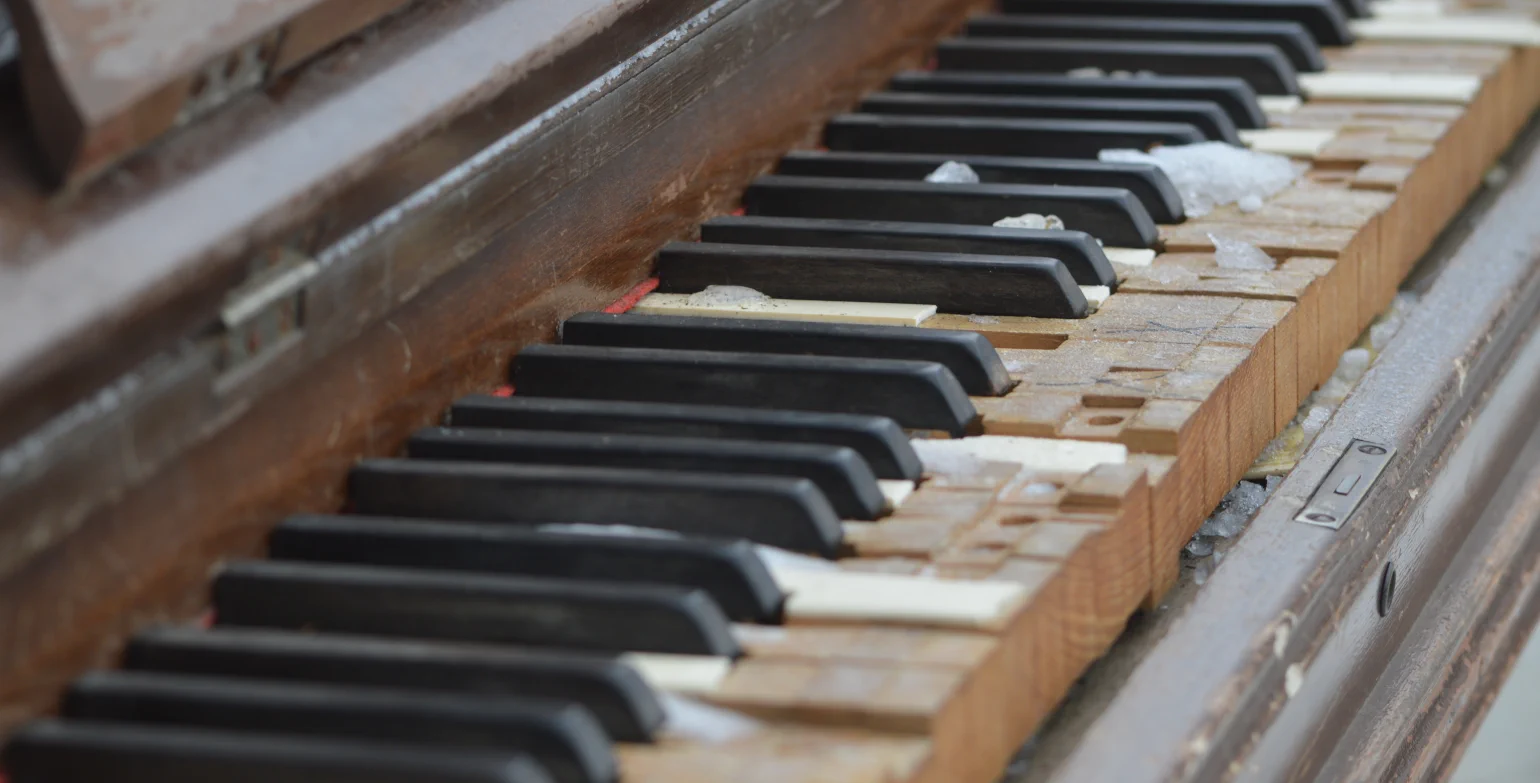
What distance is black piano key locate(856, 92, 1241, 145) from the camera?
7.94 ft

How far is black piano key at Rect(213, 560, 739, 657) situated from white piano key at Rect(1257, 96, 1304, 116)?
56.2 inches

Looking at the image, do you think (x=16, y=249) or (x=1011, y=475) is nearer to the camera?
(x=16, y=249)

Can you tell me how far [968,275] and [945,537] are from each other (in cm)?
53

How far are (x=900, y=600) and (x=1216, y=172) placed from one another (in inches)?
41.2

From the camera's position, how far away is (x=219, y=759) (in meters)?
1.20

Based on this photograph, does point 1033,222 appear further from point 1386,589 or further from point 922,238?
point 1386,589

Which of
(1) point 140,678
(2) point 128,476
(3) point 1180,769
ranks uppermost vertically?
(2) point 128,476

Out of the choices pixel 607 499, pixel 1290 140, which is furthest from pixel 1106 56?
pixel 607 499

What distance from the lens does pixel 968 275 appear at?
1.95 m

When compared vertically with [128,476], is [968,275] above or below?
below

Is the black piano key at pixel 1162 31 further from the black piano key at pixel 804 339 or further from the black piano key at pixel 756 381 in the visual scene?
the black piano key at pixel 756 381

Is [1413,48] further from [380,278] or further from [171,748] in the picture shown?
[171,748]

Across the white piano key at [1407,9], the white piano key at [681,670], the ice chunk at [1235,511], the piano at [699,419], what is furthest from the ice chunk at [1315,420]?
the white piano key at [1407,9]

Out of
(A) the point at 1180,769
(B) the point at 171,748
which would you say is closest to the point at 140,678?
(B) the point at 171,748
